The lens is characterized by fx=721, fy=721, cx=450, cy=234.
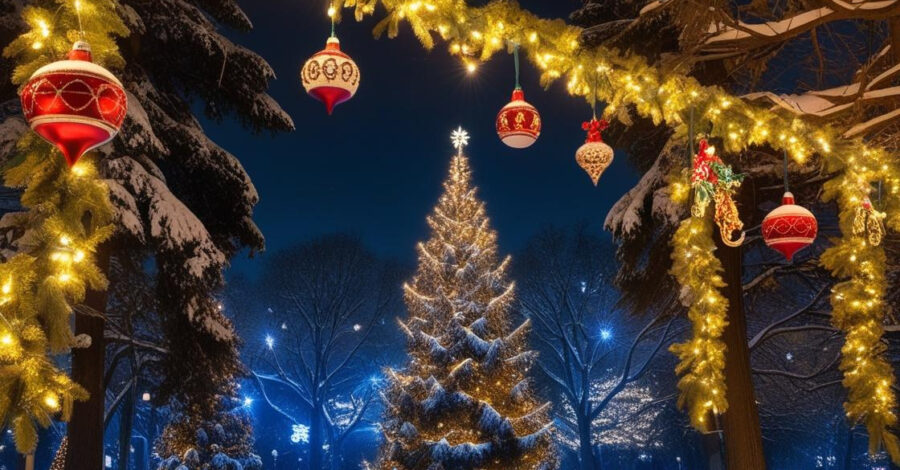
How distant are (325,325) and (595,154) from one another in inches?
955

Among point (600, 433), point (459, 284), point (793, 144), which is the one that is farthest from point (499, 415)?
point (600, 433)

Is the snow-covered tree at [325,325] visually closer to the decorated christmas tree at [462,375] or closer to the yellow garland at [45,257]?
the decorated christmas tree at [462,375]

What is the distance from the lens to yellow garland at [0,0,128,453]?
133 inches

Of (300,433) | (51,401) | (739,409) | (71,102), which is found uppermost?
(300,433)

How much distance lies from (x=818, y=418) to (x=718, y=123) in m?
24.7

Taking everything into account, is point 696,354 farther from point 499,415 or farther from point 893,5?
point 499,415

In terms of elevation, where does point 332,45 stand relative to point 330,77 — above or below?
above

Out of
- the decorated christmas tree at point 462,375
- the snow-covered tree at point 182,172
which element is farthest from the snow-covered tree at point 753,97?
the snow-covered tree at point 182,172

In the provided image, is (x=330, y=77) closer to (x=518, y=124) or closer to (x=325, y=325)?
(x=518, y=124)

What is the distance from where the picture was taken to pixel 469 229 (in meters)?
17.8

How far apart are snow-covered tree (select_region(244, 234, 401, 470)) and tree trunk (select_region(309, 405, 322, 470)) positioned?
0.04 m

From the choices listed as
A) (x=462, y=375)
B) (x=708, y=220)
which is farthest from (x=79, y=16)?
(x=462, y=375)

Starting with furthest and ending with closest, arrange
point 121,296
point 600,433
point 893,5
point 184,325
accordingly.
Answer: point 600,433, point 121,296, point 184,325, point 893,5

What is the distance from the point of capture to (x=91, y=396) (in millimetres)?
9367
